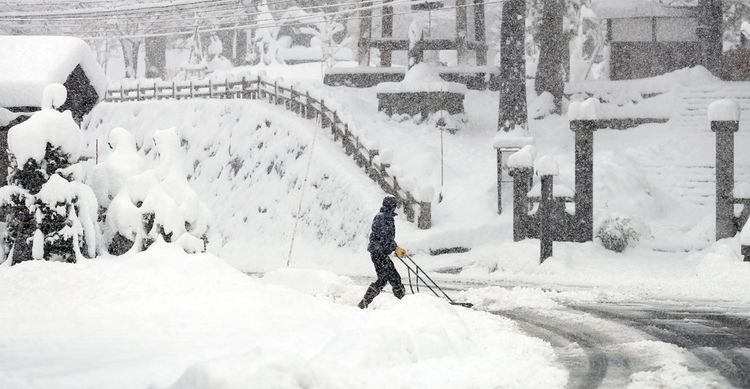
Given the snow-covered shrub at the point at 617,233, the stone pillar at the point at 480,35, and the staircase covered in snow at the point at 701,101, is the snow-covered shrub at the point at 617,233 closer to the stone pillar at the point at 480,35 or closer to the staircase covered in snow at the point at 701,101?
the staircase covered in snow at the point at 701,101

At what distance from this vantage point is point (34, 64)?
21688 millimetres

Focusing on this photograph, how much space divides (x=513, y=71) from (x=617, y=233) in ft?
28.7

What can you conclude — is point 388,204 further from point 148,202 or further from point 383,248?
point 148,202

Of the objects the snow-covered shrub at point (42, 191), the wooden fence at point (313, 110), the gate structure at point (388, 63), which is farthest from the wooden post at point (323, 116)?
the snow-covered shrub at point (42, 191)

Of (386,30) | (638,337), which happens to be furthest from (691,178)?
(638,337)

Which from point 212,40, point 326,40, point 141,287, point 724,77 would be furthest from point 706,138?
point 212,40

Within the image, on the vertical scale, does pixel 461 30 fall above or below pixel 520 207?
above

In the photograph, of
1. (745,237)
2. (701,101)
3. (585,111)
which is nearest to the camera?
(745,237)

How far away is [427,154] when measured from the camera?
31.0 m

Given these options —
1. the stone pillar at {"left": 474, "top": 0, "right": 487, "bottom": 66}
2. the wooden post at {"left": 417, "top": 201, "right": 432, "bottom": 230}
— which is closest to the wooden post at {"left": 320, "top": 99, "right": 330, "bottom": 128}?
the wooden post at {"left": 417, "top": 201, "right": 432, "bottom": 230}

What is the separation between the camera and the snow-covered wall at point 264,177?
2861 cm

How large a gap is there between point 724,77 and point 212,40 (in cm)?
3370

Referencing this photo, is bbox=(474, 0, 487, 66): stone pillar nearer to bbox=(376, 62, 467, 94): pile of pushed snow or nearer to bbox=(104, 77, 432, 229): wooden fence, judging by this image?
bbox=(376, 62, 467, 94): pile of pushed snow

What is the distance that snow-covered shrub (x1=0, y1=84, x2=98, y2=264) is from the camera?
54.5ft
